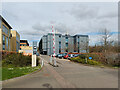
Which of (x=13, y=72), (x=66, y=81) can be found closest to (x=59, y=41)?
(x=13, y=72)

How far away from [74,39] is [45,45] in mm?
19607

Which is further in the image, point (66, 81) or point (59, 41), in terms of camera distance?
point (59, 41)

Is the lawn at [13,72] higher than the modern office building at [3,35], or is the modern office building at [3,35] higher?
the modern office building at [3,35]

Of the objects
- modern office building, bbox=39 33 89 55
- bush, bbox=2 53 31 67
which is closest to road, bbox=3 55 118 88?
bush, bbox=2 53 31 67

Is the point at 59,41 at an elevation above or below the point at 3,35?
below

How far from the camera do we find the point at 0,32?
3005 cm

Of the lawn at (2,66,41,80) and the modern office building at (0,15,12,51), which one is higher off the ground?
the modern office building at (0,15,12,51)

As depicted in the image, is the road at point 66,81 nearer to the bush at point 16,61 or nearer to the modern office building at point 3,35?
the bush at point 16,61

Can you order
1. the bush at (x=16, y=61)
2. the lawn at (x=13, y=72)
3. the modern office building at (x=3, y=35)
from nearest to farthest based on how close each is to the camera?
the lawn at (x=13, y=72) < the bush at (x=16, y=61) < the modern office building at (x=3, y=35)

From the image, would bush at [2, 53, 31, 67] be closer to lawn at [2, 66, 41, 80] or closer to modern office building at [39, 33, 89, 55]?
lawn at [2, 66, 41, 80]

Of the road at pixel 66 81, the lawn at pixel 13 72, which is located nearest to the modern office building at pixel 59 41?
the lawn at pixel 13 72

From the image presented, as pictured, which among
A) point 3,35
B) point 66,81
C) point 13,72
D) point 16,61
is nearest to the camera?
point 66,81

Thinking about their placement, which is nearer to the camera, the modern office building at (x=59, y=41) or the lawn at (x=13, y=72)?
the lawn at (x=13, y=72)

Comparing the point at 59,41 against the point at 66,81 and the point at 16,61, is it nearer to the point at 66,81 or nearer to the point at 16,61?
the point at 16,61
